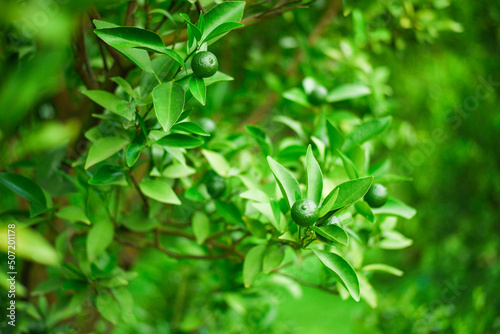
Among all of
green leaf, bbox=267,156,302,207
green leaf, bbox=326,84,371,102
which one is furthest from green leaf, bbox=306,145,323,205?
green leaf, bbox=326,84,371,102

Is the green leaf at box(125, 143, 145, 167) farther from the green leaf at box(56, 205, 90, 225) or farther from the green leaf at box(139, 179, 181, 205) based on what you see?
the green leaf at box(56, 205, 90, 225)

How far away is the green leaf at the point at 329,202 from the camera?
1.68 feet

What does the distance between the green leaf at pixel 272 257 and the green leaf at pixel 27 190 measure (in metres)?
0.37

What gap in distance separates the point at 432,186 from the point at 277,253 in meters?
2.54

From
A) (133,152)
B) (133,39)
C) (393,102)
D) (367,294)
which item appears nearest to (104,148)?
(133,152)

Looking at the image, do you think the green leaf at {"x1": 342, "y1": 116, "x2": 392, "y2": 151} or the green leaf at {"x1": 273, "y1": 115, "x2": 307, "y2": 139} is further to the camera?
the green leaf at {"x1": 273, "y1": 115, "x2": 307, "y2": 139}

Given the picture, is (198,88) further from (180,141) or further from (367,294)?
(367,294)

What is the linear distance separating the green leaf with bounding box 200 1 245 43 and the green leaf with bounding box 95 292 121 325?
1.56 ft

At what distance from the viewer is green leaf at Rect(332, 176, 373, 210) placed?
1.70 ft

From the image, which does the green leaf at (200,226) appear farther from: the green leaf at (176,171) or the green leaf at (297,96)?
the green leaf at (297,96)

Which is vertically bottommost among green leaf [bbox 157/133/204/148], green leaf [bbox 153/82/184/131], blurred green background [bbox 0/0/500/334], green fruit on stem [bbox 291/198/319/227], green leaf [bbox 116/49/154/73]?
blurred green background [bbox 0/0/500/334]

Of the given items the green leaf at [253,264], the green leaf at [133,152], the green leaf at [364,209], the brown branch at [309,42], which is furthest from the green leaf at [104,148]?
the brown branch at [309,42]

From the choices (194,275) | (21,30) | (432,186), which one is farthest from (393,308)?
(432,186)

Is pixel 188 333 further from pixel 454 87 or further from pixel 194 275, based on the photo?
pixel 454 87
